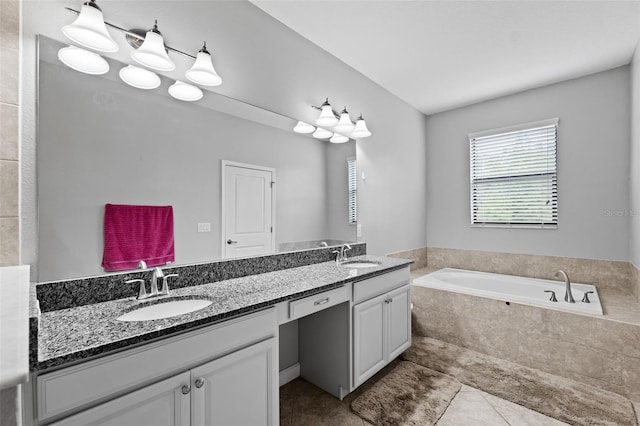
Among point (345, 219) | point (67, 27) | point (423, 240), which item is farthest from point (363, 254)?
point (67, 27)

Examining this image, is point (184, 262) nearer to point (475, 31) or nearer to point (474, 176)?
point (475, 31)

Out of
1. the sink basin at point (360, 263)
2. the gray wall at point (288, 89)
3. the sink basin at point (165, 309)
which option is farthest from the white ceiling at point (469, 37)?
the sink basin at point (165, 309)

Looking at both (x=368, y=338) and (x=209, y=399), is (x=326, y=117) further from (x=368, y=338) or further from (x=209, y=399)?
(x=209, y=399)

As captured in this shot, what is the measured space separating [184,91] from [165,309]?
114 centimetres

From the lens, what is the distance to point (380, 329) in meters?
2.17

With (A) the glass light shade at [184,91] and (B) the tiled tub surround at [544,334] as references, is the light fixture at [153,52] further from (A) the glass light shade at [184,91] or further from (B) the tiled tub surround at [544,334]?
(B) the tiled tub surround at [544,334]

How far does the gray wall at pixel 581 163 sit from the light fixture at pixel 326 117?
2.18 metres

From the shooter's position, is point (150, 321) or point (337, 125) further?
point (337, 125)

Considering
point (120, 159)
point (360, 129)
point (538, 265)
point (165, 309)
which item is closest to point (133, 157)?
point (120, 159)

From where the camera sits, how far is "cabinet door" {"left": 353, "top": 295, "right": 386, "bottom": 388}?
194 centimetres

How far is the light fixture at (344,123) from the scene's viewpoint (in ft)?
8.36

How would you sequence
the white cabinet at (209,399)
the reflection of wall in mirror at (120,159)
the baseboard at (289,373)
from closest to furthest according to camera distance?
the white cabinet at (209,399) → the reflection of wall in mirror at (120,159) → the baseboard at (289,373)

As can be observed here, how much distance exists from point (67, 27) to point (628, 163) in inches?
165

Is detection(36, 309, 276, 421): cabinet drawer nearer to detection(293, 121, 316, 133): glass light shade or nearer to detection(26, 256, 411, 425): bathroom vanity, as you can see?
detection(26, 256, 411, 425): bathroom vanity
